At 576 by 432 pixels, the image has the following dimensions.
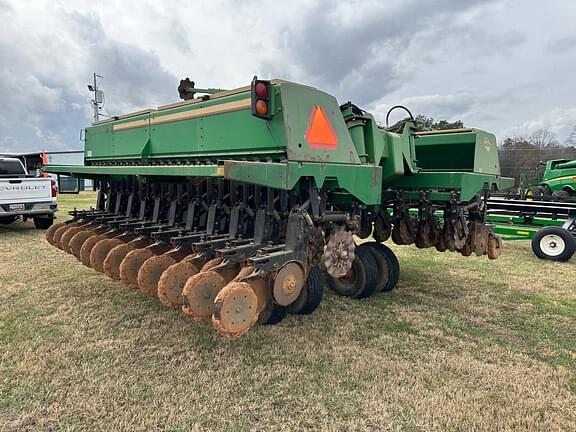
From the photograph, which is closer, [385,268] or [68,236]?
[68,236]

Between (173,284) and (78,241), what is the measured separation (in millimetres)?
1958

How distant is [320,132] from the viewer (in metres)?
3.18

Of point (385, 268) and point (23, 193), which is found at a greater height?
point (23, 193)

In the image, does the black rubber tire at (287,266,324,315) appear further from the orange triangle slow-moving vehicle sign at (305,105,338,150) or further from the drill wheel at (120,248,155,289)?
the drill wheel at (120,248,155,289)

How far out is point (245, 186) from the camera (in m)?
3.54

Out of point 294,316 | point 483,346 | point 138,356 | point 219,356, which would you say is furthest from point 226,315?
point 483,346

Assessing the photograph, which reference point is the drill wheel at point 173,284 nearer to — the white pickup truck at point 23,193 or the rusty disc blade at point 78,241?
the rusty disc blade at point 78,241

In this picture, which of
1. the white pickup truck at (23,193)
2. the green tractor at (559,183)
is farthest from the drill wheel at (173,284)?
the green tractor at (559,183)

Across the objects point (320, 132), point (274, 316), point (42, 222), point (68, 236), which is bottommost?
point (274, 316)

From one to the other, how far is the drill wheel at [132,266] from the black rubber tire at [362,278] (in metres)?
2.23

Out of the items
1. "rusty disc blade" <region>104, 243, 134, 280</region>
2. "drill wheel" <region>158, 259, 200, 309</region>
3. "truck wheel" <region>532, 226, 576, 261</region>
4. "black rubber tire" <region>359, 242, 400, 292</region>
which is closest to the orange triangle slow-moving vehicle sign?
"drill wheel" <region>158, 259, 200, 309</region>

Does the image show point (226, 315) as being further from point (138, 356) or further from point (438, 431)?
point (438, 431)

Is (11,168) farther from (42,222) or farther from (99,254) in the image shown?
(99,254)

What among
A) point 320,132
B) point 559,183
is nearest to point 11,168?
point 320,132
